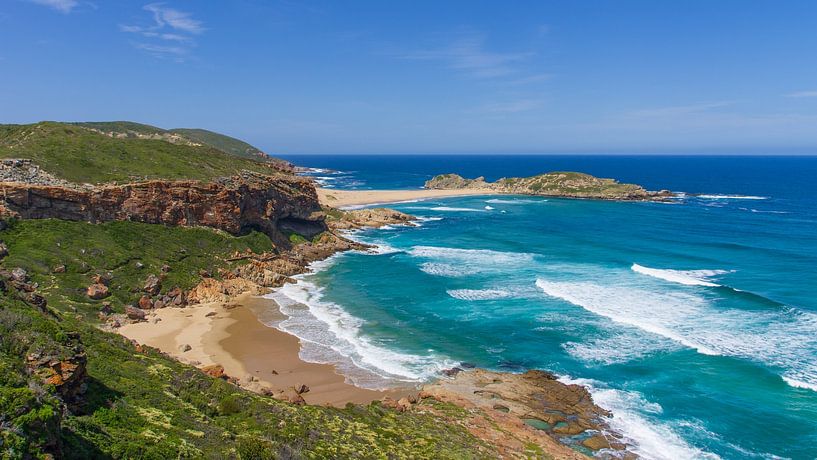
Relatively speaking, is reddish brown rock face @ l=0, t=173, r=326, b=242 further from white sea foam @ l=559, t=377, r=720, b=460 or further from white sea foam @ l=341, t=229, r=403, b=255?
white sea foam @ l=559, t=377, r=720, b=460

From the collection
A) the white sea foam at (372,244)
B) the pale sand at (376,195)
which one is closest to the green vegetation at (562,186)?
the pale sand at (376,195)

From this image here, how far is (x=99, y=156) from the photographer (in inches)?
2186

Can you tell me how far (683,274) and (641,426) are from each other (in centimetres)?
3364

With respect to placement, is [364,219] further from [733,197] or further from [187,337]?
[733,197]

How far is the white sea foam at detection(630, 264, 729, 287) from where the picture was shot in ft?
169

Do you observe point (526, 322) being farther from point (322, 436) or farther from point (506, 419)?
point (322, 436)

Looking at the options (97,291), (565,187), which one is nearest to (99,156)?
(97,291)

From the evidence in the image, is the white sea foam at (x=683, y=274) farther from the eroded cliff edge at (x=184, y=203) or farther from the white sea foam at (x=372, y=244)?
the eroded cliff edge at (x=184, y=203)

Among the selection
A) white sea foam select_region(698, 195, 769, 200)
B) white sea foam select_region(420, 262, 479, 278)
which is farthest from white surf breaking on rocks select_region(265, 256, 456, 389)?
white sea foam select_region(698, 195, 769, 200)

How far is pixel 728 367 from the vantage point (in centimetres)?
3297

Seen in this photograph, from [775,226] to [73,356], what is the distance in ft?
325

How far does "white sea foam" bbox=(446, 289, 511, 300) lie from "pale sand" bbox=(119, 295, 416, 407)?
1741cm

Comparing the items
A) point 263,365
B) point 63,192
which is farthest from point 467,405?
point 63,192

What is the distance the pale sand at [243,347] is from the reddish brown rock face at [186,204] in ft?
45.7
